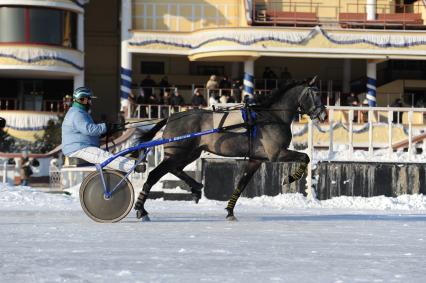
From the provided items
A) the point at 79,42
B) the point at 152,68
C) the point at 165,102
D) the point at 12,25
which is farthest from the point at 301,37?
the point at 12,25

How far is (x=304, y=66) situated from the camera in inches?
1533

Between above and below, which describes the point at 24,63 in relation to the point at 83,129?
above

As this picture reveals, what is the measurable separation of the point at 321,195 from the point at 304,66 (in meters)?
22.5

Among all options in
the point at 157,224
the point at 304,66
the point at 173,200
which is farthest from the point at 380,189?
the point at 304,66

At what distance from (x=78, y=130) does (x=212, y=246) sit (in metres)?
3.24

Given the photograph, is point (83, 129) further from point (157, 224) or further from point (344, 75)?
point (344, 75)

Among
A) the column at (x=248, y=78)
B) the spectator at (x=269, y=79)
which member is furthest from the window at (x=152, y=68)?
the spectator at (x=269, y=79)

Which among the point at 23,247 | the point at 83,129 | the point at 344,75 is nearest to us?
the point at 23,247

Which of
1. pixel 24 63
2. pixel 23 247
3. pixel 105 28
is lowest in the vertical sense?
pixel 23 247

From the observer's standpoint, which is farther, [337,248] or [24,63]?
[24,63]

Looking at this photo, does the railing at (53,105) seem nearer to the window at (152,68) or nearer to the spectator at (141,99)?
the spectator at (141,99)

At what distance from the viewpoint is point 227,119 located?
12.2m

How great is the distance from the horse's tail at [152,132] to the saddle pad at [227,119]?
806mm

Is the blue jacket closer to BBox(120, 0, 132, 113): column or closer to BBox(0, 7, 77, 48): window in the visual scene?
BBox(0, 7, 77, 48): window
